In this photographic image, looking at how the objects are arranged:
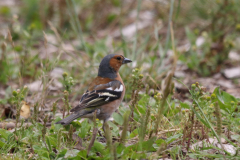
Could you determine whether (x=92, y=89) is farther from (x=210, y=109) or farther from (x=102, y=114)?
(x=210, y=109)

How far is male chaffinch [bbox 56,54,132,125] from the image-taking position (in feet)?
11.9

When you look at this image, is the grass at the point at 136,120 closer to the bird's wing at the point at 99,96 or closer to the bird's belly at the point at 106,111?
the bird's belly at the point at 106,111

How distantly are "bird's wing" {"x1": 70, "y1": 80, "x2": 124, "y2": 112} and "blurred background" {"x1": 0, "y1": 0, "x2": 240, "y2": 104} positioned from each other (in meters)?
0.47

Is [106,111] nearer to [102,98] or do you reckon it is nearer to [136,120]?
[102,98]

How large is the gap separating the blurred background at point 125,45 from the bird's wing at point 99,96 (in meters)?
0.47

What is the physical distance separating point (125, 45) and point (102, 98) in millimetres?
2100

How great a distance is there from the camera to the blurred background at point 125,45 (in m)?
5.26

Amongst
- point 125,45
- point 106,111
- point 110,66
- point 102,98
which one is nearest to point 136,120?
point 106,111

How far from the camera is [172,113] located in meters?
3.82

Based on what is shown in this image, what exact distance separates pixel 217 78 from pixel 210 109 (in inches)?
117

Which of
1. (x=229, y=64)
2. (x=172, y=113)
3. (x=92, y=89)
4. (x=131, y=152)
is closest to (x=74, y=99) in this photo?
(x=92, y=89)

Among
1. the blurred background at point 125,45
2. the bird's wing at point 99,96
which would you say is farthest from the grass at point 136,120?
the bird's wing at point 99,96

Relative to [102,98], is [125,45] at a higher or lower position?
higher

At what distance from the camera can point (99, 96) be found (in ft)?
12.8
